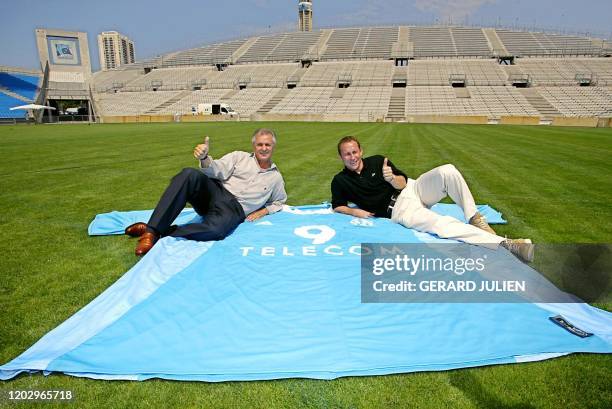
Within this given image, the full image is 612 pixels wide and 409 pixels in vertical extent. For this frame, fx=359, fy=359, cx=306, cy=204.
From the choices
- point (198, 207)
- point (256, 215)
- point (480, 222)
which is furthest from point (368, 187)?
point (198, 207)

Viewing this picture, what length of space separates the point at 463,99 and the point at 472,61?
42.7ft

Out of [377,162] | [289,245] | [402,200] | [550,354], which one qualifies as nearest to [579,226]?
[402,200]

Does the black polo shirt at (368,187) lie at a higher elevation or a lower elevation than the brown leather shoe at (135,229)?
higher

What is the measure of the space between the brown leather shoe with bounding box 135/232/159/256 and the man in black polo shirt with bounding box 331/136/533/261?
7.85 feet

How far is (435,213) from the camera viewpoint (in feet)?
13.9

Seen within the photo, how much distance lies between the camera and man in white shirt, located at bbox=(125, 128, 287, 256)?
4027 mm

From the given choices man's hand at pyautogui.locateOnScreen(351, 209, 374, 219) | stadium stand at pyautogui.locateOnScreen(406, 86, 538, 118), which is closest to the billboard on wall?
stadium stand at pyautogui.locateOnScreen(406, 86, 538, 118)

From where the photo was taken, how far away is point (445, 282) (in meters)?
3.23

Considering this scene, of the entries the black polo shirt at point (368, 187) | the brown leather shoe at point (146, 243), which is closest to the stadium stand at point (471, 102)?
the black polo shirt at point (368, 187)

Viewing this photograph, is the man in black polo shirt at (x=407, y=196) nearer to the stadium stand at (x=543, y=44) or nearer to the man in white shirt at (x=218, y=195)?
the man in white shirt at (x=218, y=195)

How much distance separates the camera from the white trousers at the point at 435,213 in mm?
3811

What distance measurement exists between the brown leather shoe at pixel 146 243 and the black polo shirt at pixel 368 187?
2.39 m

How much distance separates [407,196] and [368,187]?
507 mm

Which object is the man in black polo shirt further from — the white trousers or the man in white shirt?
the man in white shirt
